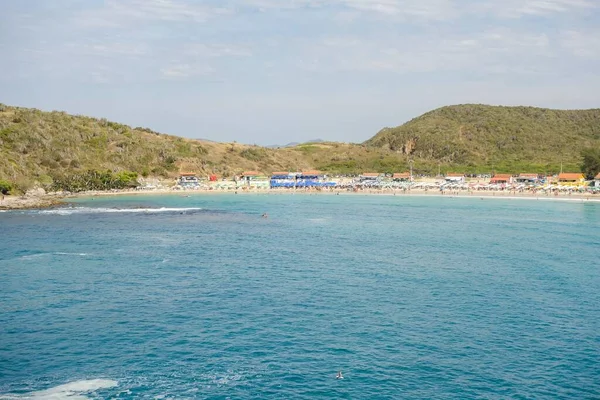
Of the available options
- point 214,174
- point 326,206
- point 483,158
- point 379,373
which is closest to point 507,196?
point 326,206

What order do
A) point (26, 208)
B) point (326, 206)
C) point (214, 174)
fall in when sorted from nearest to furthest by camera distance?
1. point (26, 208)
2. point (326, 206)
3. point (214, 174)

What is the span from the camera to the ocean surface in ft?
71.7

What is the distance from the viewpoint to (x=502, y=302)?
3194cm

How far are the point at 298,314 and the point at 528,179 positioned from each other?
109452 millimetres

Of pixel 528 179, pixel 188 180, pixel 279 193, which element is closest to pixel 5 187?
pixel 188 180

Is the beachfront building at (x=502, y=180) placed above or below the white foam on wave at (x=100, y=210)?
above

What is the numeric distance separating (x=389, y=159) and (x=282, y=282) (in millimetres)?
139919

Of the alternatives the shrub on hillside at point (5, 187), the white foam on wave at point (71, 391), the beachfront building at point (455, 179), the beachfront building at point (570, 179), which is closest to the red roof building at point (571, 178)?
the beachfront building at point (570, 179)

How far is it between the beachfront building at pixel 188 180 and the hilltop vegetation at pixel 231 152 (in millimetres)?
5002

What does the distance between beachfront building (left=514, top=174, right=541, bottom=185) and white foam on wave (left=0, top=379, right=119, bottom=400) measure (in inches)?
4572

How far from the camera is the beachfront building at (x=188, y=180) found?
129m

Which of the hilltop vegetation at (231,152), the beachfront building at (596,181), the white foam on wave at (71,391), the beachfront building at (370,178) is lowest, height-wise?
the white foam on wave at (71,391)

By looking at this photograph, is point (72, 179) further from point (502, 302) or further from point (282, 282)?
point (502, 302)

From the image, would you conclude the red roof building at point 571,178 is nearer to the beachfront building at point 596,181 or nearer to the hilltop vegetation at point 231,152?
the beachfront building at point 596,181
